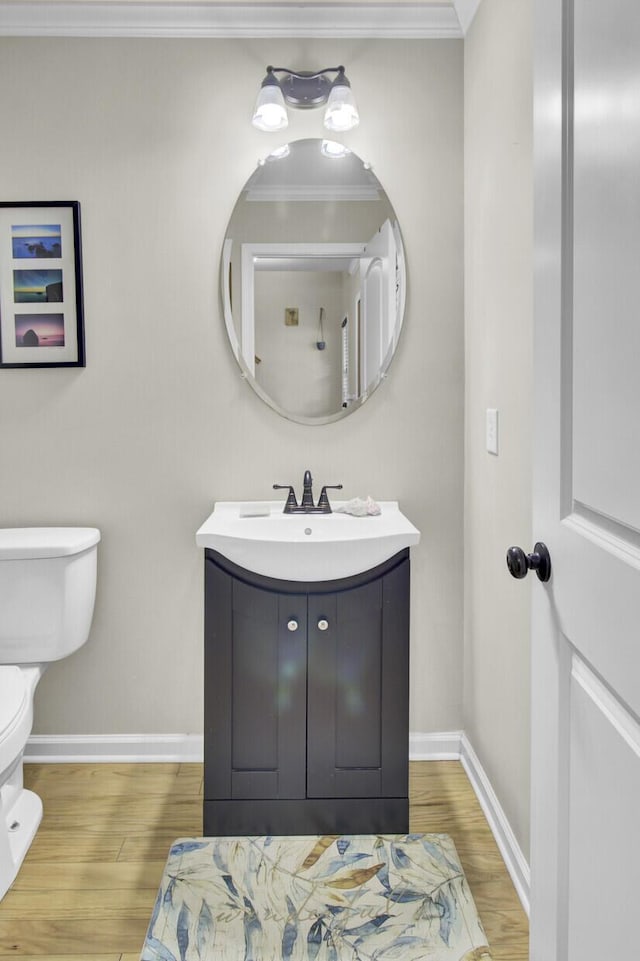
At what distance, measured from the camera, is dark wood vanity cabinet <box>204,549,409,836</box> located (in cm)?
205

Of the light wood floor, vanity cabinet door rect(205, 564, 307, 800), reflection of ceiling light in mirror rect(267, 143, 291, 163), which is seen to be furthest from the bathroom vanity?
reflection of ceiling light in mirror rect(267, 143, 291, 163)

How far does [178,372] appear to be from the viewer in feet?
8.17

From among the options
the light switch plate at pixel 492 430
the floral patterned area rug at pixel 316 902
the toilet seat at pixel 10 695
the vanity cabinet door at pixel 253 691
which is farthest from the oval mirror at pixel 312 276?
the floral patterned area rug at pixel 316 902

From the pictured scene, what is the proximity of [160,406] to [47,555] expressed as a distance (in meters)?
0.59

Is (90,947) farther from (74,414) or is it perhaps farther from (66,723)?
(74,414)

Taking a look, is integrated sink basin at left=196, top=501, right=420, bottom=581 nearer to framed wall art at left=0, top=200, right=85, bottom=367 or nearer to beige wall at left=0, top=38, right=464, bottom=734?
beige wall at left=0, top=38, right=464, bottom=734

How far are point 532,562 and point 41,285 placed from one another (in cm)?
190

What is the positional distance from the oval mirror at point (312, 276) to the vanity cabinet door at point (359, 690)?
2.44 feet

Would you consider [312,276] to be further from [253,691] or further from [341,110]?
[253,691]

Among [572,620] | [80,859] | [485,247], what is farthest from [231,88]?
[80,859]

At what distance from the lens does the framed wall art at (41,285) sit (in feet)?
7.97

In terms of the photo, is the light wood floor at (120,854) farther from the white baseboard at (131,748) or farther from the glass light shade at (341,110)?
the glass light shade at (341,110)

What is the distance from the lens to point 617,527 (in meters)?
0.91

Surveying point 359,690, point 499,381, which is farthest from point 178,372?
point 359,690
